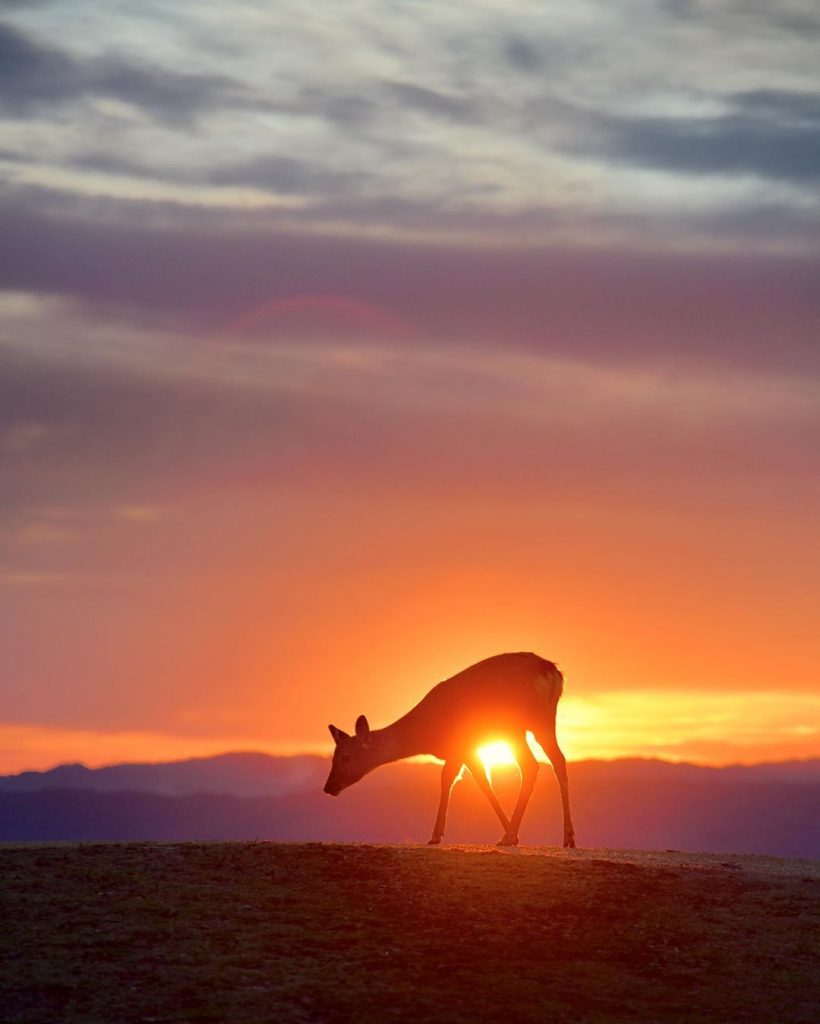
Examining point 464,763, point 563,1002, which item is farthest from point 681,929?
point 464,763

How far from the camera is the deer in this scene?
33.7 m

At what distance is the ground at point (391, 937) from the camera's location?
71.2 feet

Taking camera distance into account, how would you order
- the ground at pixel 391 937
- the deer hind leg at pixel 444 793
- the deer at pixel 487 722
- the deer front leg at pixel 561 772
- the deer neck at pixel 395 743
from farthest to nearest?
the deer neck at pixel 395 743 → the deer at pixel 487 722 → the deer front leg at pixel 561 772 → the deer hind leg at pixel 444 793 → the ground at pixel 391 937

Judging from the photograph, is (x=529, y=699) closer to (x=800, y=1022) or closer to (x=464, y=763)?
(x=464, y=763)

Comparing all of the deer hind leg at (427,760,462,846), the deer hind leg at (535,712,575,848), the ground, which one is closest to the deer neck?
the deer hind leg at (427,760,462,846)

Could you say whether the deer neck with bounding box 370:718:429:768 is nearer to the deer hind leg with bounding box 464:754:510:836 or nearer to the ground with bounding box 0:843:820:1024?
the deer hind leg with bounding box 464:754:510:836

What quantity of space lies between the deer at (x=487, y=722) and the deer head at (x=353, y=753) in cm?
39

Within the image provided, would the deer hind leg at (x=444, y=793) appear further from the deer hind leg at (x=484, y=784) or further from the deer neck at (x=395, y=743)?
the deer neck at (x=395, y=743)

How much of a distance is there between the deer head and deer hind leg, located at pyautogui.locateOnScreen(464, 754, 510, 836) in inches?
96.5

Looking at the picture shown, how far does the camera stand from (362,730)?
35562mm

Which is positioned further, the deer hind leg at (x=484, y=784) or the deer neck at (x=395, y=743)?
the deer neck at (x=395, y=743)

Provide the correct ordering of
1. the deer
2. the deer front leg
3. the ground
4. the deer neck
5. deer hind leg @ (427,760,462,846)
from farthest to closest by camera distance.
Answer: the deer neck < the deer < the deer front leg < deer hind leg @ (427,760,462,846) < the ground

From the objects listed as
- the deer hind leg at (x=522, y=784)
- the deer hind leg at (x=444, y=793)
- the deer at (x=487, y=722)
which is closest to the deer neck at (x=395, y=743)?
the deer at (x=487, y=722)

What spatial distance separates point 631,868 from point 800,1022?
5858 mm
